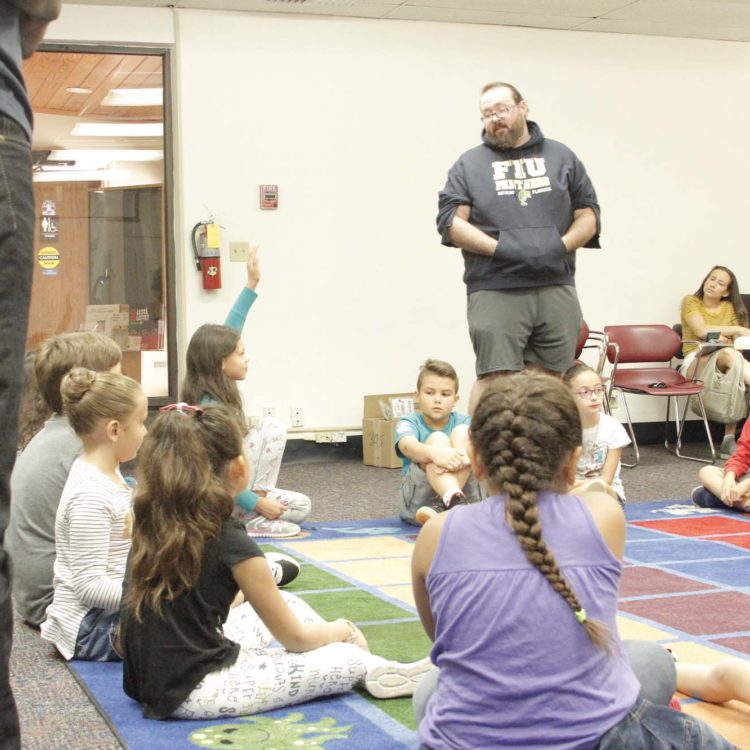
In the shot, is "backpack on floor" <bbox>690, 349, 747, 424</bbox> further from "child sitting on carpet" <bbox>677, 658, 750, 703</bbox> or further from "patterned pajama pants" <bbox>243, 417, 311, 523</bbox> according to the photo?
"child sitting on carpet" <bbox>677, 658, 750, 703</bbox>

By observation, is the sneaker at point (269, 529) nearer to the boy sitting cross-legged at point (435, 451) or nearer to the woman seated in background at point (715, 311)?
the boy sitting cross-legged at point (435, 451)

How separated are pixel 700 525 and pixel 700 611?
4.76ft

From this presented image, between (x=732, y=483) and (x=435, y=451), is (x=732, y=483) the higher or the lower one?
the lower one

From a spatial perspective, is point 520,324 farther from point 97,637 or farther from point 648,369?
point 648,369

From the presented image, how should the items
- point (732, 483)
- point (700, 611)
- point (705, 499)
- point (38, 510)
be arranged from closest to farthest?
point (38, 510) → point (700, 611) → point (732, 483) → point (705, 499)

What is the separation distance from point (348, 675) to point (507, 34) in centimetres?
556

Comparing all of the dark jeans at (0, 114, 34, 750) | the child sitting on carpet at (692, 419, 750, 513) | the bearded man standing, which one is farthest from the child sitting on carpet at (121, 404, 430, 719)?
the child sitting on carpet at (692, 419, 750, 513)

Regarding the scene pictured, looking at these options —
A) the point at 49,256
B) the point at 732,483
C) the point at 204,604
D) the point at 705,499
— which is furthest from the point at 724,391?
the point at 204,604

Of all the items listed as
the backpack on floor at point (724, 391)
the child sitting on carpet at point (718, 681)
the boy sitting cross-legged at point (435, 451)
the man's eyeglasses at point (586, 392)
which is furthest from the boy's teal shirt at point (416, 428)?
the backpack on floor at point (724, 391)

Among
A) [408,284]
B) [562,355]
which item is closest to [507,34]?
[408,284]

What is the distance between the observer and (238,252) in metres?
6.57

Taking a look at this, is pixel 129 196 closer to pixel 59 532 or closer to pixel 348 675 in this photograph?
pixel 59 532

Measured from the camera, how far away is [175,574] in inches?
82.1

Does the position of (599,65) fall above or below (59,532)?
above
